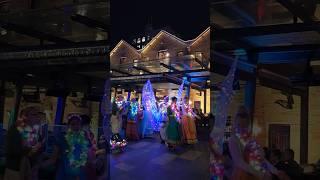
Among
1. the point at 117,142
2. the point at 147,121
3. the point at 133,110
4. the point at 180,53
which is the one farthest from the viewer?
the point at 117,142

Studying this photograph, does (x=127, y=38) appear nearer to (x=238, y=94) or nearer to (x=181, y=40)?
(x=181, y=40)

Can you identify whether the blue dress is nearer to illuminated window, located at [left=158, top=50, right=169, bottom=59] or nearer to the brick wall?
the brick wall

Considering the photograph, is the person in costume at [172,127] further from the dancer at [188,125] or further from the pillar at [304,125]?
the pillar at [304,125]

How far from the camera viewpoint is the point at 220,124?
Result: 6.66ft

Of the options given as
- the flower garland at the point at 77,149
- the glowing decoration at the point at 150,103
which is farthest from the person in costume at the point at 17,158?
the glowing decoration at the point at 150,103

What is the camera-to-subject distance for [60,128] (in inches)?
113

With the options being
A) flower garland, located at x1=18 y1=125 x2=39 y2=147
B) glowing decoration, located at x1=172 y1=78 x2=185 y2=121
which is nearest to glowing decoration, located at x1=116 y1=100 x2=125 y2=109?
glowing decoration, located at x1=172 y1=78 x2=185 y2=121

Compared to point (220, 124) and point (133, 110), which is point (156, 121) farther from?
point (220, 124)

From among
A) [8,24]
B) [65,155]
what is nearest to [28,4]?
[8,24]

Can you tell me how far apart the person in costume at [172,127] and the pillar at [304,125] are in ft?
1.95

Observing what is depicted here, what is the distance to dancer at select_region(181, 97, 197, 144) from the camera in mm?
2080

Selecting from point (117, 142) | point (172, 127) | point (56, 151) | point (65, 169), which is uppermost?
point (172, 127)

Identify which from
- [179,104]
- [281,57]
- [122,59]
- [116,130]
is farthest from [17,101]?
[281,57]

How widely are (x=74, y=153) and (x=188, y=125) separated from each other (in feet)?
3.26
